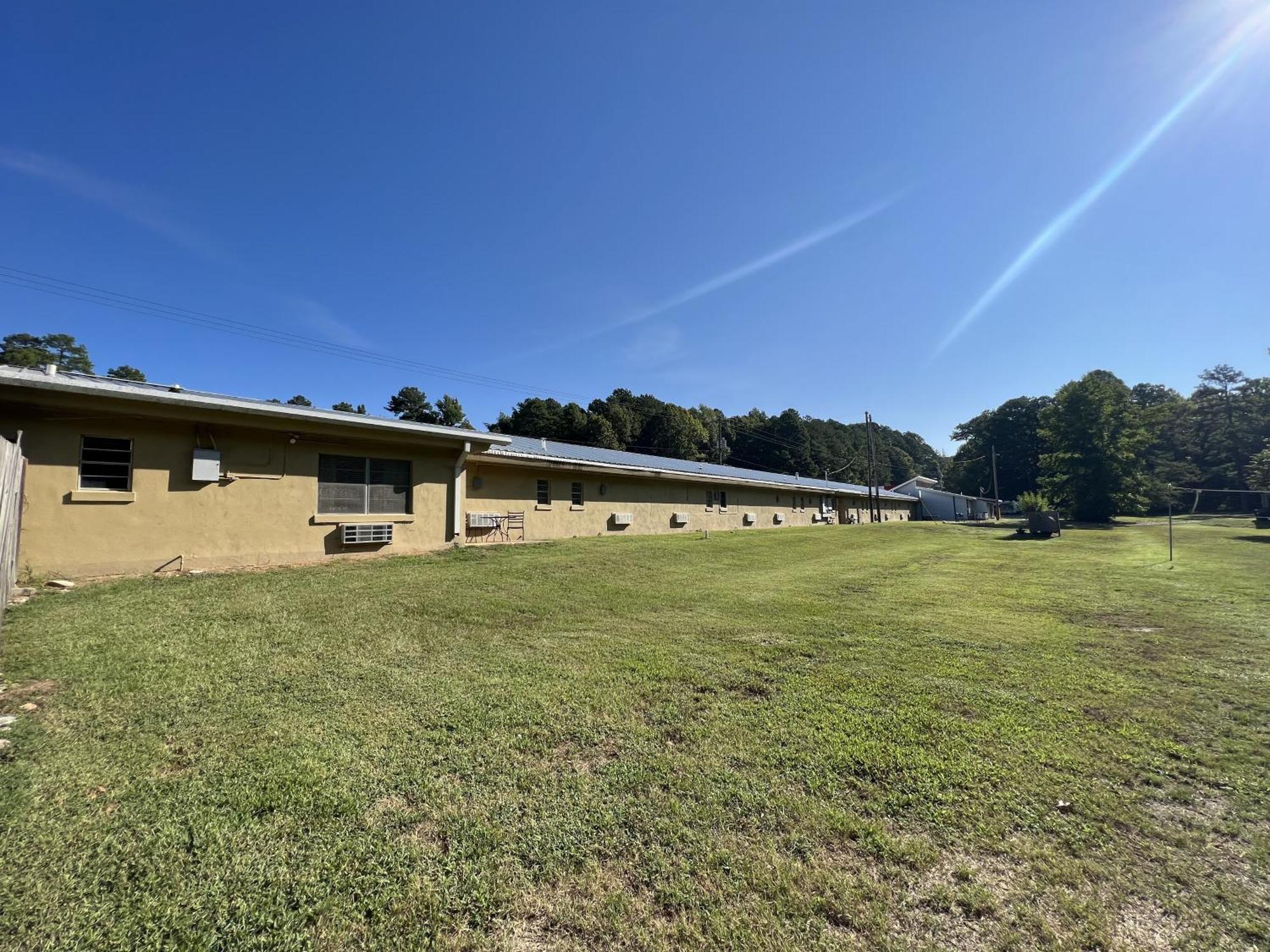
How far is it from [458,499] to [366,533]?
2354 mm

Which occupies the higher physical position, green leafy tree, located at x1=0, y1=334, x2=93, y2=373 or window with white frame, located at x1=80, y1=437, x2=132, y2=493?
green leafy tree, located at x1=0, y1=334, x2=93, y2=373

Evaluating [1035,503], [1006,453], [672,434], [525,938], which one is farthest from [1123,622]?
[1006,453]

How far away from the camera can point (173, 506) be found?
830 cm

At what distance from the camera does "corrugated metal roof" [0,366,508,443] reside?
6977mm

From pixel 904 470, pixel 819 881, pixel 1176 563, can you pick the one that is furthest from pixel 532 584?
pixel 904 470

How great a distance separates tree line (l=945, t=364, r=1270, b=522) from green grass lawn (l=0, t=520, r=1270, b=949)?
2305cm

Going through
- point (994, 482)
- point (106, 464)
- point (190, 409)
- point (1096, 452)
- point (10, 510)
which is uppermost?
point (1096, 452)

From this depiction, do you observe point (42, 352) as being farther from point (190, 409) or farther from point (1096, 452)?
point (1096, 452)

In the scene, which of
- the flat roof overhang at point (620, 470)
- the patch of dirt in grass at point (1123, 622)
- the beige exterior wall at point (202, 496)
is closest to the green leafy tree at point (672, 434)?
the flat roof overhang at point (620, 470)

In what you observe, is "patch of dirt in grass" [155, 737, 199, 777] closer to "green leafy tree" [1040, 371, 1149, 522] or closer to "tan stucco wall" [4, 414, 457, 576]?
"tan stucco wall" [4, 414, 457, 576]

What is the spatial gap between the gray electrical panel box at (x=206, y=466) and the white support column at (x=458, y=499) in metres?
4.49

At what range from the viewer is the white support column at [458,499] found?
11969mm

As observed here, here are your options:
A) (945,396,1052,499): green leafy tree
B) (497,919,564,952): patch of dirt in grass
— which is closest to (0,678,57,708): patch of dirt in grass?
(497,919,564,952): patch of dirt in grass

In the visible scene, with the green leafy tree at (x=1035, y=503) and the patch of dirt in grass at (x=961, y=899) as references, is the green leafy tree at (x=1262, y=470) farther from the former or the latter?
the patch of dirt in grass at (x=961, y=899)
